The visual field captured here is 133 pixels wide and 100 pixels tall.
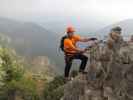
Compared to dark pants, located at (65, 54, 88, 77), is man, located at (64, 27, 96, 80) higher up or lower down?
higher up

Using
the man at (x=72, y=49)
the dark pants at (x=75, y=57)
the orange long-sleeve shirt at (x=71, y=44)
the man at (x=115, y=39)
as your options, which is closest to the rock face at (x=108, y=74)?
the man at (x=115, y=39)

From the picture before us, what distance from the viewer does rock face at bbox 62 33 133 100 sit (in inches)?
990

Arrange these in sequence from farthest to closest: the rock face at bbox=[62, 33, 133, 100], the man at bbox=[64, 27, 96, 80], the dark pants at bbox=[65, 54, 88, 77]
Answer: the rock face at bbox=[62, 33, 133, 100] → the dark pants at bbox=[65, 54, 88, 77] → the man at bbox=[64, 27, 96, 80]

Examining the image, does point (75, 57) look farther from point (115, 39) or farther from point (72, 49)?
point (115, 39)

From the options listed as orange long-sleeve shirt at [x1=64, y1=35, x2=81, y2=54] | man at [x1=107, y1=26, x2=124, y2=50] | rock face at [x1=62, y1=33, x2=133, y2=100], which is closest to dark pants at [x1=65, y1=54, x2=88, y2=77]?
orange long-sleeve shirt at [x1=64, y1=35, x2=81, y2=54]

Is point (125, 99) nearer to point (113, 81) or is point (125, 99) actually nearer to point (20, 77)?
point (113, 81)

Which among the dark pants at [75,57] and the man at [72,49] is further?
the dark pants at [75,57]

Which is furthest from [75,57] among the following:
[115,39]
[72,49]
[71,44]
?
[115,39]

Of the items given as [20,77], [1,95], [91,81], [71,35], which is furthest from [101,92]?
[1,95]

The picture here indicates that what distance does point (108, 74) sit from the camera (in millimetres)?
25828

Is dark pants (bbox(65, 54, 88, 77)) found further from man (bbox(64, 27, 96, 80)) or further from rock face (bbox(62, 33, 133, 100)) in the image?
rock face (bbox(62, 33, 133, 100))

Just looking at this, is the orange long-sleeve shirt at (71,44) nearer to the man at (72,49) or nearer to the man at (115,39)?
the man at (72,49)

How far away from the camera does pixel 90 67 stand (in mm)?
26766

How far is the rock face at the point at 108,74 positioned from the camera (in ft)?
82.5
